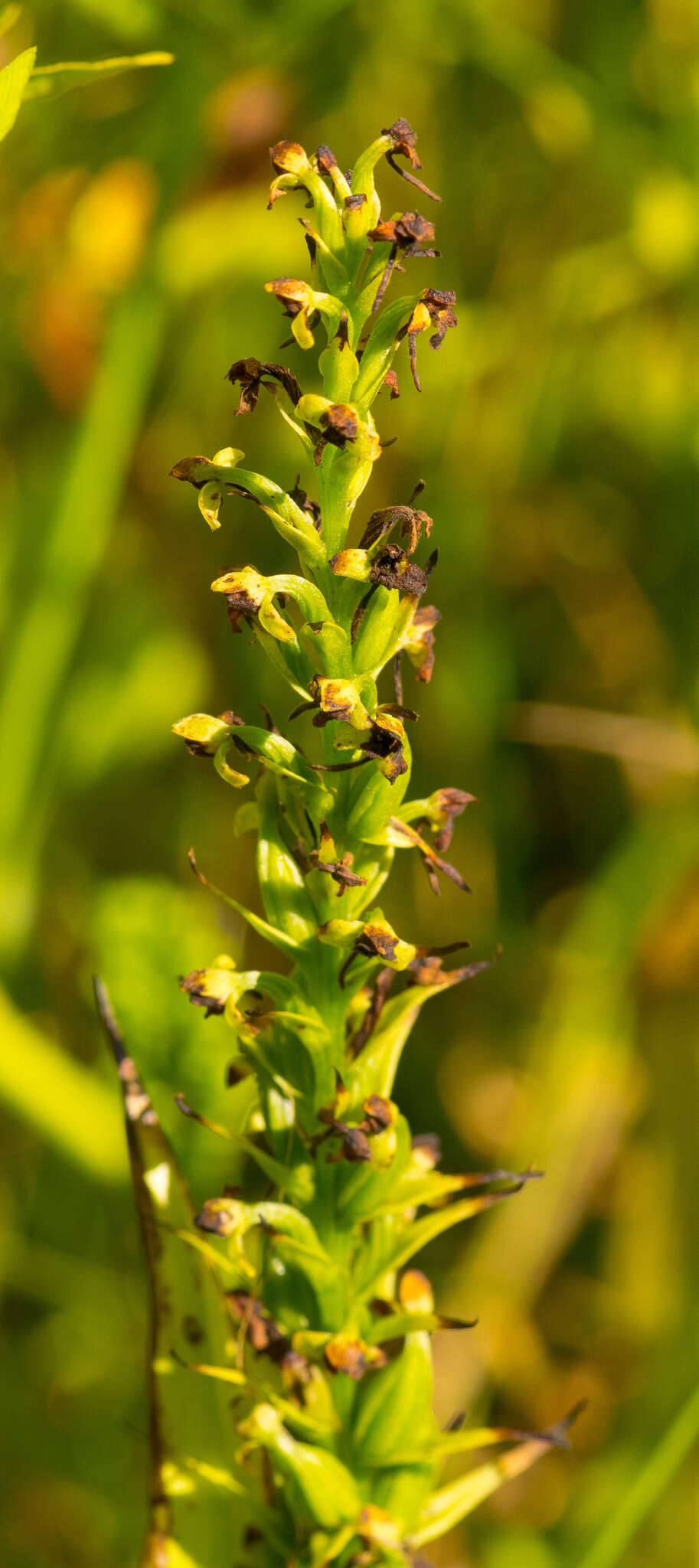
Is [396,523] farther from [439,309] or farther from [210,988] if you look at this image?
[210,988]

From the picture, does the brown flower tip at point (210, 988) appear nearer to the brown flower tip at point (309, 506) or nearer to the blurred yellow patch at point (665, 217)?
the brown flower tip at point (309, 506)

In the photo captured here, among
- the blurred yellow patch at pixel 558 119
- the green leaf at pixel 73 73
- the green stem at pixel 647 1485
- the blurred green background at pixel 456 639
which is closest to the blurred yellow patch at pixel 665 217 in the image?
the blurred green background at pixel 456 639

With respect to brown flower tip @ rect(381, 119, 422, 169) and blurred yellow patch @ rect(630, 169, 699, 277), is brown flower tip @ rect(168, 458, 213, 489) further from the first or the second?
blurred yellow patch @ rect(630, 169, 699, 277)

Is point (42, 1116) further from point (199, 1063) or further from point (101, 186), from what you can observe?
point (101, 186)

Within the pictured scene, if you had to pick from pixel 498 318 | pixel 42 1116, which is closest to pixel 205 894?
pixel 42 1116

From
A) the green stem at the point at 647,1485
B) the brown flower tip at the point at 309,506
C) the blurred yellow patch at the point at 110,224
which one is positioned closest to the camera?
the brown flower tip at the point at 309,506

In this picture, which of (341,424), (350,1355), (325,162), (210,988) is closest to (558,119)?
(325,162)
